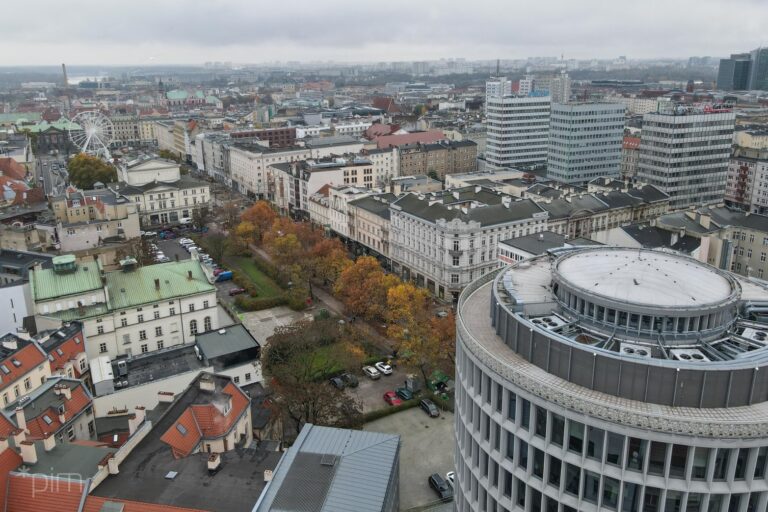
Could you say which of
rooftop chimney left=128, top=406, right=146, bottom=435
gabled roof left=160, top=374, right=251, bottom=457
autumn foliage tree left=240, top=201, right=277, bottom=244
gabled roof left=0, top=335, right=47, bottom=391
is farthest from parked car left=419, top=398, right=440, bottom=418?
autumn foliage tree left=240, top=201, right=277, bottom=244

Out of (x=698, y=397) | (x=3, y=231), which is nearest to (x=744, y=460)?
(x=698, y=397)

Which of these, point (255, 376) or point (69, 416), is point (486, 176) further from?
point (69, 416)

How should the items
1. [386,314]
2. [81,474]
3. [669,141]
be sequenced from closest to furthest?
[81,474] < [386,314] < [669,141]

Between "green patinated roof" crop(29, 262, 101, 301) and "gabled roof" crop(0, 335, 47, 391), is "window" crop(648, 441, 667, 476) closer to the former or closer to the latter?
"gabled roof" crop(0, 335, 47, 391)

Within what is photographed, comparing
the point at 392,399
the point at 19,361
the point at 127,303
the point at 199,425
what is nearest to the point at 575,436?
the point at 199,425

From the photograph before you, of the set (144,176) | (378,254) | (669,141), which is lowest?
(378,254)

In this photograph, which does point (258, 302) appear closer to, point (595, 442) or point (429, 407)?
point (429, 407)
